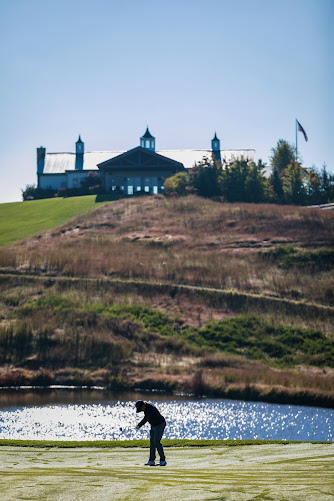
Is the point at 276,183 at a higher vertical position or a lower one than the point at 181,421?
higher

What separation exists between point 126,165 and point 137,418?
6851cm

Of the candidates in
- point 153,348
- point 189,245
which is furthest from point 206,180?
point 153,348

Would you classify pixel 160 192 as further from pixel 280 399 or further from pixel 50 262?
pixel 280 399

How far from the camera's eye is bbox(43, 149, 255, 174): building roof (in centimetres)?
11119

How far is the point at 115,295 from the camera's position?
176 ft

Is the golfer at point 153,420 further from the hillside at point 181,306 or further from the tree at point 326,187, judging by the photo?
the tree at point 326,187

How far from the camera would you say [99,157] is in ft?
373

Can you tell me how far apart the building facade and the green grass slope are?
17.0ft

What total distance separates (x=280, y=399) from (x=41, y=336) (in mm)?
18270

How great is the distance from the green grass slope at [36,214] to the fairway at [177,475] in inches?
2297

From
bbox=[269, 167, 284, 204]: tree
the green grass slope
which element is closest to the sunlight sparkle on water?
the green grass slope

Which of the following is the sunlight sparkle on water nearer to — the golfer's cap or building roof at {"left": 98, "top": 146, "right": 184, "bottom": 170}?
the golfer's cap

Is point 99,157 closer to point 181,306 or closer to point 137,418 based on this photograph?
point 181,306

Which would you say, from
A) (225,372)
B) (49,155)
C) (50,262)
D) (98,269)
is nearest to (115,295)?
(98,269)
